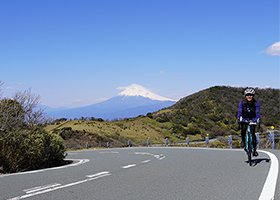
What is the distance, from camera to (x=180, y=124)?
77.4 meters

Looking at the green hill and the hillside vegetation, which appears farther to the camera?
the green hill

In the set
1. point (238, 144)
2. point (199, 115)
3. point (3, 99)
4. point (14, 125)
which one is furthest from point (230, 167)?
point (199, 115)

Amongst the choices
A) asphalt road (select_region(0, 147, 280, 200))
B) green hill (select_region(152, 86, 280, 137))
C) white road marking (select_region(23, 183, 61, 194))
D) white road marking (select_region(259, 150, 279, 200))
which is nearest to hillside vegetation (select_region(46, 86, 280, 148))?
green hill (select_region(152, 86, 280, 137))

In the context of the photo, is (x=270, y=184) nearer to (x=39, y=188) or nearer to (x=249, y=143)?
(x=249, y=143)

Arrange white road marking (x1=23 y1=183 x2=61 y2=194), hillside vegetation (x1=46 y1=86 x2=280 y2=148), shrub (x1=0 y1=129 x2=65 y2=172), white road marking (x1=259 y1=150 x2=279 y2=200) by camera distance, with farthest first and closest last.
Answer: hillside vegetation (x1=46 y1=86 x2=280 y2=148) < shrub (x1=0 y1=129 x2=65 y2=172) < white road marking (x1=23 y1=183 x2=61 y2=194) < white road marking (x1=259 y1=150 x2=279 y2=200)

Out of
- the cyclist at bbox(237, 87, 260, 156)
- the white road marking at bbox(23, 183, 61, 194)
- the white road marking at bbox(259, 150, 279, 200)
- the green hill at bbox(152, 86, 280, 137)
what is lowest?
the white road marking at bbox(259, 150, 279, 200)

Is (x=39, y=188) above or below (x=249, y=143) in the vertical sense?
below

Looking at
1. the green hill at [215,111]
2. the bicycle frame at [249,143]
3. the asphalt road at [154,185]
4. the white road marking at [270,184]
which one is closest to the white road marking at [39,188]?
the asphalt road at [154,185]

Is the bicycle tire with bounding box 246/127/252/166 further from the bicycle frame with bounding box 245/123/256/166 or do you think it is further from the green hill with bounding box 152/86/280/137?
the green hill with bounding box 152/86/280/137

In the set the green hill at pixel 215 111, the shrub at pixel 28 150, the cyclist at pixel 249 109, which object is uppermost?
the green hill at pixel 215 111

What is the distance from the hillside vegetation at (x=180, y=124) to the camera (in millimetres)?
59722

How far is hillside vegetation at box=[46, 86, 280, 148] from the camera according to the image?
2351 inches

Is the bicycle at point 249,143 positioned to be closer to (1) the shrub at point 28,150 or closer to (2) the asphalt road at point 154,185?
(2) the asphalt road at point 154,185

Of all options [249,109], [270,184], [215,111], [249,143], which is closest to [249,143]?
[249,143]
